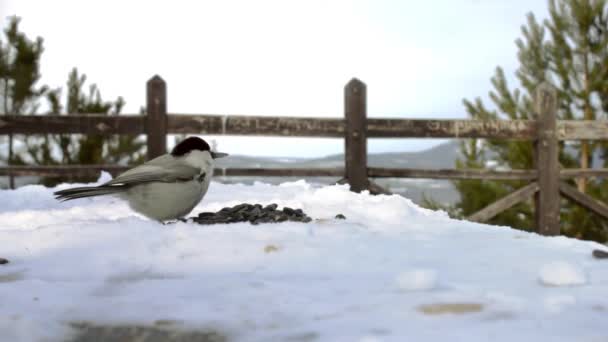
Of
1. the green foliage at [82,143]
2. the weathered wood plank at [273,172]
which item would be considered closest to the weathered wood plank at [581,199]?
the weathered wood plank at [273,172]

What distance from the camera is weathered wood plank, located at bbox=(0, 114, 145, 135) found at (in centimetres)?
514

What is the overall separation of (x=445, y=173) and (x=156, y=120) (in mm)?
2849

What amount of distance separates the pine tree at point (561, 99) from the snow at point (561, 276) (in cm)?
931

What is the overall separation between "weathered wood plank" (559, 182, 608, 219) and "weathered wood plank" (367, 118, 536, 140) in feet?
2.12

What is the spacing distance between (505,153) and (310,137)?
698 cm

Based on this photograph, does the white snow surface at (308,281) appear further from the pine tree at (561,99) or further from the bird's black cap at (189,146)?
the pine tree at (561,99)

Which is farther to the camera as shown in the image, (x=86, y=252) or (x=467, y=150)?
(x=467, y=150)

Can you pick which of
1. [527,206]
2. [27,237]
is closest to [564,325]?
[27,237]

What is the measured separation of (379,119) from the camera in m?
5.38

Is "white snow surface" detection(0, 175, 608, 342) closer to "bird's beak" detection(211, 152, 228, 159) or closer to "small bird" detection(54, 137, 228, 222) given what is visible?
"small bird" detection(54, 137, 228, 222)

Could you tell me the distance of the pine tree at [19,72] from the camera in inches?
569

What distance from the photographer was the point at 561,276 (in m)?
1.66

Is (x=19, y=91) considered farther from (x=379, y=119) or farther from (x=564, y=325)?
(x=564, y=325)

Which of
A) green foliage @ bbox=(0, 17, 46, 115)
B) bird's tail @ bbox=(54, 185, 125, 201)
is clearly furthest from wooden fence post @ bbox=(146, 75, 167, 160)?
green foliage @ bbox=(0, 17, 46, 115)
